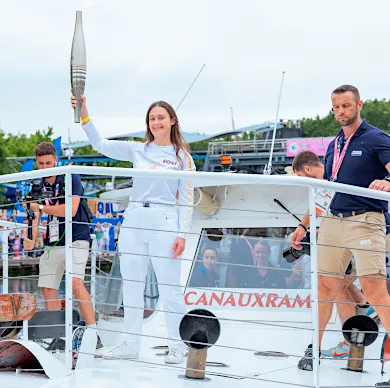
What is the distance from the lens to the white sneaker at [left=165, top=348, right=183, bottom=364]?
4.84 m

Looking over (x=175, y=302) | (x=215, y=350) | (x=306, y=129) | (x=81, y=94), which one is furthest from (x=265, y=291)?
(x=306, y=129)

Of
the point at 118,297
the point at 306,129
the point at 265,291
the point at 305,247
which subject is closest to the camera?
the point at 305,247

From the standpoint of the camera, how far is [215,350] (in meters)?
5.75

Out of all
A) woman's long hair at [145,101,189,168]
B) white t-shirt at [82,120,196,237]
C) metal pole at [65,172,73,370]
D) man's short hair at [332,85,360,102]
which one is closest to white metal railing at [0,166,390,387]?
metal pole at [65,172,73,370]

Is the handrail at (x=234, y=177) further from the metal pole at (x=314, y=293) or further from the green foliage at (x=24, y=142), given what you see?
the green foliage at (x=24, y=142)

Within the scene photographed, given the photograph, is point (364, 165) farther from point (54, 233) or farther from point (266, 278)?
point (54, 233)

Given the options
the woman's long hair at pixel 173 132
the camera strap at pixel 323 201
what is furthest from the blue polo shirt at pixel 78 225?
the camera strap at pixel 323 201

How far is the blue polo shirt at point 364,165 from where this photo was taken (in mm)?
4691

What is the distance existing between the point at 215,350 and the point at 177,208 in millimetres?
1380

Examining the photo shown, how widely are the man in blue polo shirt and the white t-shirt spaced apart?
0.78 m

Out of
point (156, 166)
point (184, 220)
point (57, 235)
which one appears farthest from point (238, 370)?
point (57, 235)

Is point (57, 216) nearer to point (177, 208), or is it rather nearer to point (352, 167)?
point (177, 208)

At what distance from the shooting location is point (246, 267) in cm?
644

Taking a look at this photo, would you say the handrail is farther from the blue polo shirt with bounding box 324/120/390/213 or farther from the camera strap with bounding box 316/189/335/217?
the camera strap with bounding box 316/189/335/217
